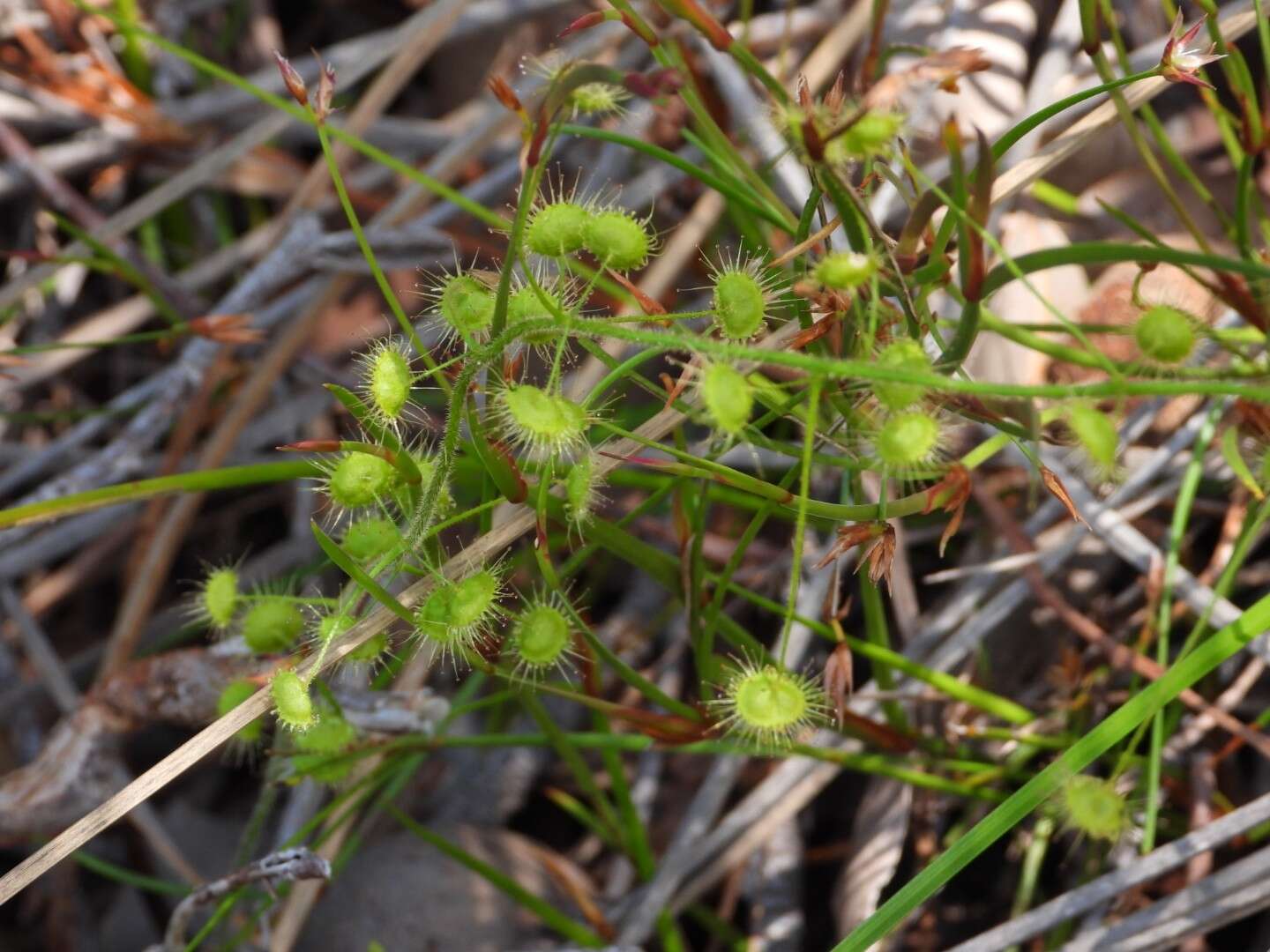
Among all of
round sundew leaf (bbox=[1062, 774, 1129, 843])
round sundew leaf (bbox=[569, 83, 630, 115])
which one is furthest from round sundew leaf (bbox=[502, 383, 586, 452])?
round sundew leaf (bbox=[1062, 774, 1129, 843])

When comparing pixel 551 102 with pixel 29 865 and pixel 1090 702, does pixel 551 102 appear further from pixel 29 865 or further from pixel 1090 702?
pixel 1090 702

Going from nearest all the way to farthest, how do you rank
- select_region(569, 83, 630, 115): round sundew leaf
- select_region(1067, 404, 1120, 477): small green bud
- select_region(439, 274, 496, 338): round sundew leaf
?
select_region(1067, 404, 1120, 477): small green bud, select_region(439, 274, 496, 338): round sundew leaf, select_region(569, 83, 630, 115): round sundew leaf

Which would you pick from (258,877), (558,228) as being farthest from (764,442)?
(258,877)

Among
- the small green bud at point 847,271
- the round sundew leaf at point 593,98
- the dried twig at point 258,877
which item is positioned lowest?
the dried twig at point 258,877

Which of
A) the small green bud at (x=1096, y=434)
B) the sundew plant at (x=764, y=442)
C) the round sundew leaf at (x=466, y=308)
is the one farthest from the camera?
the round sundew leaf at (x=466, y=308)

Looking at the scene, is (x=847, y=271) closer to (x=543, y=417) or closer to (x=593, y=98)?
(x=543, y=417)

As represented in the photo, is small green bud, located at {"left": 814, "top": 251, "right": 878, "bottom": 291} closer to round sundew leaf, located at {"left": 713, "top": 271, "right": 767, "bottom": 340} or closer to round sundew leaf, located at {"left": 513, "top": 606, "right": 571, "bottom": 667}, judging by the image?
round sundew leaf, located at {"left": 713, "top": 271, "right": 767, "bottom": 340}

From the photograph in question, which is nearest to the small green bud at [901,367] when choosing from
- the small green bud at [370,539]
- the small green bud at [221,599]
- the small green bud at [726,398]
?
the small green bud at [726,398]

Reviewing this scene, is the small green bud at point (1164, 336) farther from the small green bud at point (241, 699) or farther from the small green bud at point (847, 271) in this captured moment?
the small green bud at point (241, 699)

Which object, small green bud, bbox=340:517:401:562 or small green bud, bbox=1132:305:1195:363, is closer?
small green bud, bbox=1132:305:1195:363
